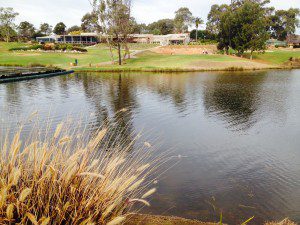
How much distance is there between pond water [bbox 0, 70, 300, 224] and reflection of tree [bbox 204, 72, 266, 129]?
63mm

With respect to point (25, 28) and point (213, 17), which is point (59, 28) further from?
point (213, 17)

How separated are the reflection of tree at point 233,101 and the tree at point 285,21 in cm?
10263

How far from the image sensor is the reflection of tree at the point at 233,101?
1825cm

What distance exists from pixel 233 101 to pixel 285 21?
119 m

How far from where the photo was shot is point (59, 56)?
66750 mm

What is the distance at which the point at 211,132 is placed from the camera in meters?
15.5

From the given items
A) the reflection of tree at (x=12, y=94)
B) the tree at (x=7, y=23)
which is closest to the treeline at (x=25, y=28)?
the tree at (x=7, y=23)

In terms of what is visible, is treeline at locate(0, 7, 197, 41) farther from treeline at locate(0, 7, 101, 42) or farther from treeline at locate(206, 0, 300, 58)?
treeline at locate(206, 0, 300, 58)

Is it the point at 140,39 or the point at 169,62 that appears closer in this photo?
the point at 169,62

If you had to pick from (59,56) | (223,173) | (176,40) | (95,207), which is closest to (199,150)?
(223,173)

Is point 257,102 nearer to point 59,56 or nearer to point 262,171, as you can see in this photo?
point 262,171

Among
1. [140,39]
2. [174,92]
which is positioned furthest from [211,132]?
[140,39]

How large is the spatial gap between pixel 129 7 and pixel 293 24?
94.6m

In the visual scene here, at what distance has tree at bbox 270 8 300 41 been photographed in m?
121
